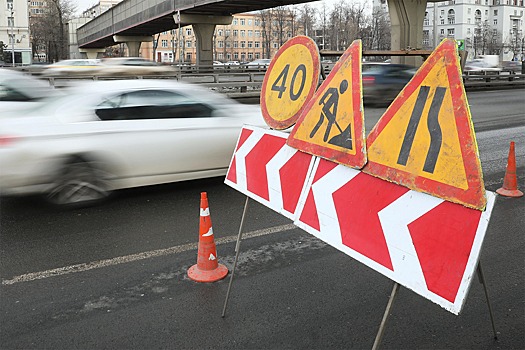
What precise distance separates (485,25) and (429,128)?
121108mm

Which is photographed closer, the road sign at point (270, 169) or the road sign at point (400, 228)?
the road sign at point (400, 228)

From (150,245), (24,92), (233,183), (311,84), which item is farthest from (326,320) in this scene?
(24,92)

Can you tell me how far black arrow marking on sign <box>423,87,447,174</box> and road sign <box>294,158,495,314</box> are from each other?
0.54 ft

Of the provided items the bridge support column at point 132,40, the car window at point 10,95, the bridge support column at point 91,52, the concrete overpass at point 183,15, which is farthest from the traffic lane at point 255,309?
the bridge support column at point 91,52

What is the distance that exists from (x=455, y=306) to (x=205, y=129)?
5017 mm

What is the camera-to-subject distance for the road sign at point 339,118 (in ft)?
10.0

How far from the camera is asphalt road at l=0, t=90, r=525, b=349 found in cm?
345

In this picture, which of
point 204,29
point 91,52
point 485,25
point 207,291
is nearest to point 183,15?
point 204,29

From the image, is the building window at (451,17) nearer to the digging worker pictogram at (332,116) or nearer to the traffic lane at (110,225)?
the traffic lane at (110,225)

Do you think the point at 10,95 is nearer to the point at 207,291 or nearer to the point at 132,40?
the point at 207,291

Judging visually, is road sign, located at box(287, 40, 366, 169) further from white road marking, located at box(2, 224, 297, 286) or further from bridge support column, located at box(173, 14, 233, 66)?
bridge support column, located at box(173, 14, 233, 66)

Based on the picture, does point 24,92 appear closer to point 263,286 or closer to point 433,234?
point 263,286

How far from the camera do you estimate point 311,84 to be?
12.3ft

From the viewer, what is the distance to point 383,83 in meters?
19.3
